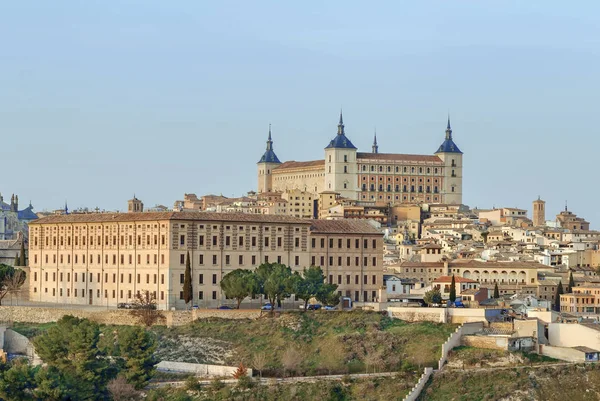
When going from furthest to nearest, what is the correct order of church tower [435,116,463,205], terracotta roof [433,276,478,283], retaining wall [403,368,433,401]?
church tower [435,116,463,205] < terracotta roof [433,276,478,283] < retaining wall [403,368,433,401]

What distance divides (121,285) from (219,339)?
12.8 m

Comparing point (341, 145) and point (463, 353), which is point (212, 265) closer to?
point (463, 353)

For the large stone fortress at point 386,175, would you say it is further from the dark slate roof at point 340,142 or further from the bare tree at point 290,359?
the bare tree at point 290,359

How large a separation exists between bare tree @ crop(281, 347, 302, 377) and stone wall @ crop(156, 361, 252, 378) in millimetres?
2381

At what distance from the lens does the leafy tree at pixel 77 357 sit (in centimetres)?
6478

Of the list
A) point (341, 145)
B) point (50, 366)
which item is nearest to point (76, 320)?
point (50, 366)

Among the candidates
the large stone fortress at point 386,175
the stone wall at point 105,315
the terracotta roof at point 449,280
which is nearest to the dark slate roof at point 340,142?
the large stone fortress at point 386,175

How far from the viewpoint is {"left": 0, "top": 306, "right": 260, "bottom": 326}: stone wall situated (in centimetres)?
7956

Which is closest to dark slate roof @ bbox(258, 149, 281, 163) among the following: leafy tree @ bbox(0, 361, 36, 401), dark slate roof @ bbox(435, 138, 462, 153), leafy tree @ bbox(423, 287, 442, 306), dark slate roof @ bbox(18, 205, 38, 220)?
dark slate roof @ bbox(435, 138, 462, 153)

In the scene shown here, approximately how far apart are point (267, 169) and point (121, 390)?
12550 centimetres

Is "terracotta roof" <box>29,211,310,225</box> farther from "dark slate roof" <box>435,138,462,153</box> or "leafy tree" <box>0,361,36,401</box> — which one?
"dark slate roof" <box>435,138,462,153</box>

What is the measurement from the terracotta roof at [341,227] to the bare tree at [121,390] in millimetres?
24763

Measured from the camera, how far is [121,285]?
87438mm

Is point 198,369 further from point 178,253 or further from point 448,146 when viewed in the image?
point 448,146
